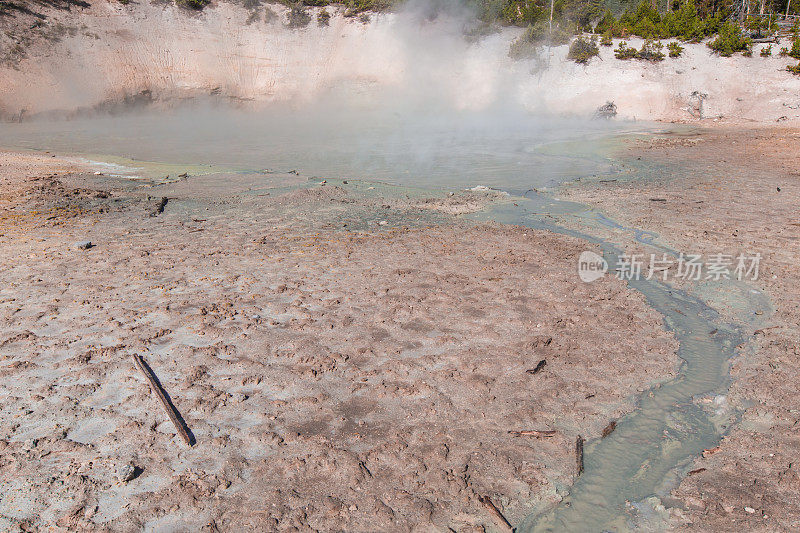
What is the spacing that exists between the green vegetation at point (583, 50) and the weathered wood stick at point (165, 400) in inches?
1037

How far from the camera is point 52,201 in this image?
10.1 meters

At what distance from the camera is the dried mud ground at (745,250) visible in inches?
131

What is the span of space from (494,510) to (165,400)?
8.03 feet

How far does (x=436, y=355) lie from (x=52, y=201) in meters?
8.37

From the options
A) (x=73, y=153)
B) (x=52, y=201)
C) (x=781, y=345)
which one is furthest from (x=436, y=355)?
(x=73, y=153)

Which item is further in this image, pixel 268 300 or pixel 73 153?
pixel 73 153

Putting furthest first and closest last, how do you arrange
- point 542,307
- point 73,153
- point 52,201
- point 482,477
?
point 73,153, point 52,201, point 542,307, point 482,477

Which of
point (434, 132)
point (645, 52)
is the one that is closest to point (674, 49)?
point (645, 52)

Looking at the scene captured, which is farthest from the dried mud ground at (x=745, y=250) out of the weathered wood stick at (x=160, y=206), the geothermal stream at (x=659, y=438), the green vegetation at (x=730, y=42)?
the green vegetation at (x=730, y=42)

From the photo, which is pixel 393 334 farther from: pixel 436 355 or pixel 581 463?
pixel 581 463

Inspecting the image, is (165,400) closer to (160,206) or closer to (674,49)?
(160,206)

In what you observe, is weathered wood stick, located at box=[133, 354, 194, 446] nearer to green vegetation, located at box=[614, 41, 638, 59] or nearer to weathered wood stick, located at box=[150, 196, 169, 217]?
weathered wood stick, located at box=[150, 196, 169, 217]

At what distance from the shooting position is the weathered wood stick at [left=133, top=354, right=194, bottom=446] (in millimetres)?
3855

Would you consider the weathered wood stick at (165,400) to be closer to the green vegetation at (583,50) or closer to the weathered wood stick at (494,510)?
the weathered wood stick at (494,510)
